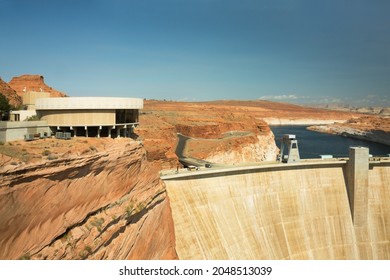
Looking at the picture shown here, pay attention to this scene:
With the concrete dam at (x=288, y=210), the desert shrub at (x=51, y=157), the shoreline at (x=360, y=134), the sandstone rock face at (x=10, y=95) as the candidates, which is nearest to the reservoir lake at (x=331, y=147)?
the shoreline at (x=360, y=134)

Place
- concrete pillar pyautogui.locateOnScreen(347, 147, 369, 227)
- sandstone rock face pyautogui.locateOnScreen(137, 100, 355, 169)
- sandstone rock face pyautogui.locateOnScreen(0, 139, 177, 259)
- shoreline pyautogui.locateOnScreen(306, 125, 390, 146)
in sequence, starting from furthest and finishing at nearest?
shoreline pyautogui.locateOnScreen(306, 125, 390, 146) < sandstone rock face pyautogui.locateOnScreen(137, 100, 355, 169) < concrete pillar pyautogui.locateOnScreen(347, 147, 369, 227) < sandstone rock face pyautogui.locateOnScreen(0, 139, 177, 259)

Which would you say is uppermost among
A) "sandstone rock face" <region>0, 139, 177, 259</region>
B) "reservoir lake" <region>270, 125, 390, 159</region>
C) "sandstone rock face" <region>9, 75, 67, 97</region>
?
"sandstone rock face" <region>9, 75, 67, 97</region>

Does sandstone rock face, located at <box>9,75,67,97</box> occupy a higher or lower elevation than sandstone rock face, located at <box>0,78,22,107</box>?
higher

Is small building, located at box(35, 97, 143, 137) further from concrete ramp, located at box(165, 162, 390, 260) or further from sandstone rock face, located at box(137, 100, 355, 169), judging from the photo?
sandstone rock face, located at box(137, 100, 355, 169)

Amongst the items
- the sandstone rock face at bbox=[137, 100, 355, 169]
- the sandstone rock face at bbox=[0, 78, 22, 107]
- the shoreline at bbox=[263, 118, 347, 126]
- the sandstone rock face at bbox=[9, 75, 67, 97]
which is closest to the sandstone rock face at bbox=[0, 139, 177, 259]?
the sandstone rock face at bbox=[137, 100, 355, 169]

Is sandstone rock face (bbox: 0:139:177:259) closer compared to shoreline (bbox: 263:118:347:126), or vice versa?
sandstone rock face (bbox: 0:139:177:259)

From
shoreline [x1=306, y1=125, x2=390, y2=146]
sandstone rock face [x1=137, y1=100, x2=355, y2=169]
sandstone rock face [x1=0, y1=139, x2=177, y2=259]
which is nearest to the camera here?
sandstone rock face [x1=0, y1=139, x2=177, y2=259]
